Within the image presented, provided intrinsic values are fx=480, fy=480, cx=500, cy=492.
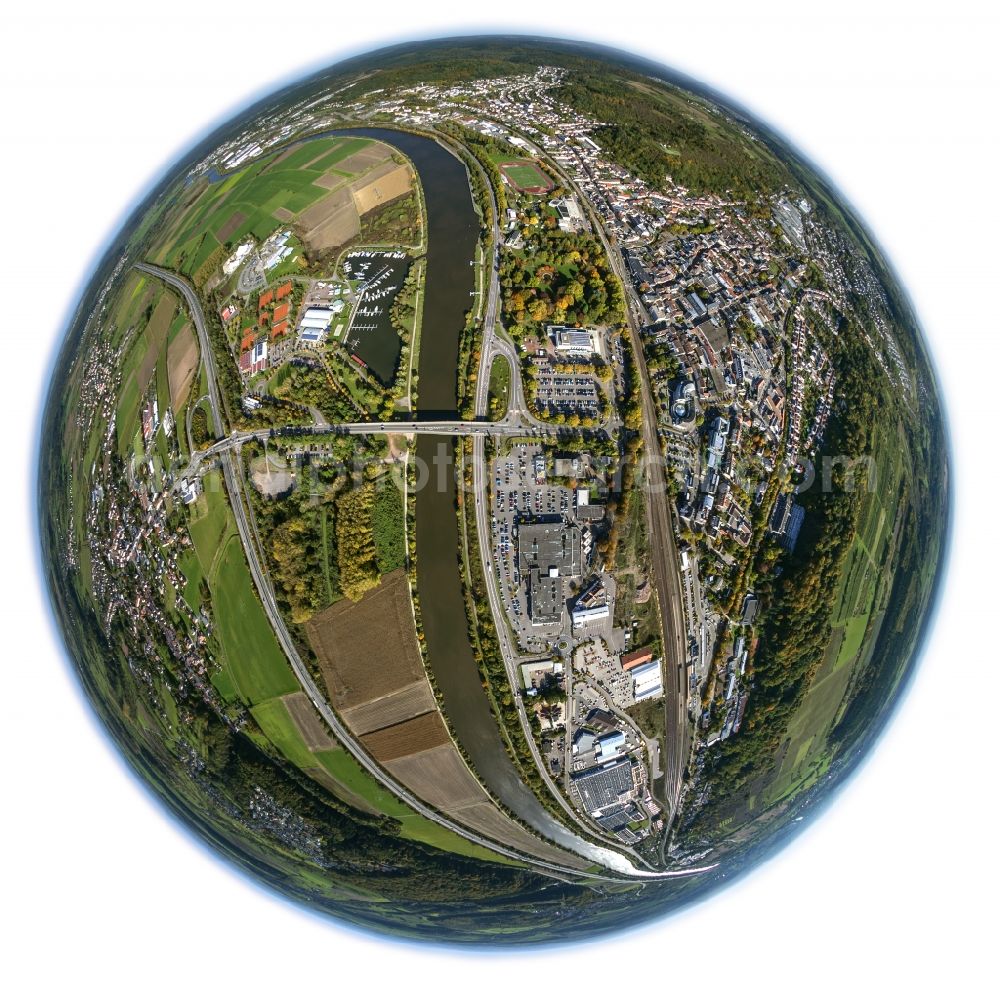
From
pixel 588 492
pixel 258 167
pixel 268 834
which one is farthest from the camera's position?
pixel 258 167

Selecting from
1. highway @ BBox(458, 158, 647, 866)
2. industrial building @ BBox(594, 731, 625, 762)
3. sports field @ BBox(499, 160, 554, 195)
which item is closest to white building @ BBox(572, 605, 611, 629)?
highway @ BBox(458, 158, 647, 866)

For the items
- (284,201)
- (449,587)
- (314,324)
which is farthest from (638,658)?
(284,201)

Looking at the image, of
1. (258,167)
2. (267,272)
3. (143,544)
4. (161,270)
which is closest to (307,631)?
(143,544)

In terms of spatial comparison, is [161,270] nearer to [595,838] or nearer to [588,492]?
[588,492]

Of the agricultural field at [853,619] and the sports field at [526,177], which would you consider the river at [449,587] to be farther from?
the agricultural field at [853,619]

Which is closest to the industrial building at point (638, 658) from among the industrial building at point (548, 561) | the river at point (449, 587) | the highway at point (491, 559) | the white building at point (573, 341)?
the industrial building at point (548, 561)

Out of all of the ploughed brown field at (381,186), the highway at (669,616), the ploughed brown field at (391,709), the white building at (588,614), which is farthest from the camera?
the ploughed brown field at (381,186)
